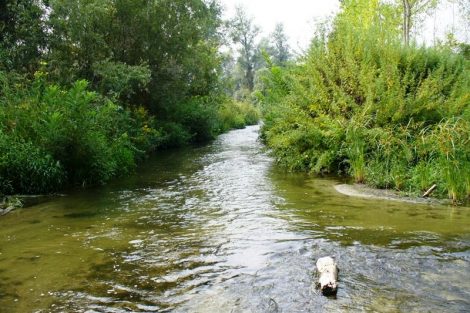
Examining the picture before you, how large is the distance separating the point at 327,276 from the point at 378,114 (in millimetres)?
7277

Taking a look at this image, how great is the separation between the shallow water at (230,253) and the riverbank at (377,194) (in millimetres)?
375

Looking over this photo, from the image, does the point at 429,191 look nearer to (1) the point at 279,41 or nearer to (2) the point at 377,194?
(2) the point at 377,194

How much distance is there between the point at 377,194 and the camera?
9188mm

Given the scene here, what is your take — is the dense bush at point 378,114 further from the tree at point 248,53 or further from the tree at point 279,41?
the tree at point 279,41

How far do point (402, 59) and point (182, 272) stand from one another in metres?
10.1

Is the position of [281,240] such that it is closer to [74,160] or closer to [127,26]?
[74,160]

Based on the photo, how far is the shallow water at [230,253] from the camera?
4348mm

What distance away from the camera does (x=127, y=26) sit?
18375mm

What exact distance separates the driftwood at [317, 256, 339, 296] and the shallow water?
0.33 feet

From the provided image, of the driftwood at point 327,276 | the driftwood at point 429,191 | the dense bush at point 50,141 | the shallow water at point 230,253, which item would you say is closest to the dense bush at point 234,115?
the dense bush at point 50,141

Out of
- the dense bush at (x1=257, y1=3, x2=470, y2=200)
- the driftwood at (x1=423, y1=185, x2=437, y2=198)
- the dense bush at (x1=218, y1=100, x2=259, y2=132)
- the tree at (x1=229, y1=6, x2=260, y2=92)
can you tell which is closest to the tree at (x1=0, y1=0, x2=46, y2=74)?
the dense bush at (x1=257, y1=3, x2=470, y2=200)

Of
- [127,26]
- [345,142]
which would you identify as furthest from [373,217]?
[127,26]

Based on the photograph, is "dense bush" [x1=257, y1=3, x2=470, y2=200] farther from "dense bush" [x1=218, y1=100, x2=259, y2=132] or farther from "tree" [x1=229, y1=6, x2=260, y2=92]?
"tree" [x1=229, y1=6, x2=260, y2=92]

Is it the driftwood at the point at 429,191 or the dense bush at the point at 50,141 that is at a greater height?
the dense bush at the point at 50,141
